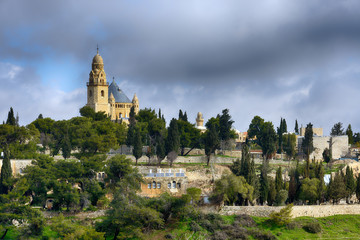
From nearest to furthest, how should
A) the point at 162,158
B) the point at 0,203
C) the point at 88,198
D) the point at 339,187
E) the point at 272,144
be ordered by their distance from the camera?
the point at 0,203 < the point at 88,198 < the point at 339,187 < the point at 162,158 < the point at 272,144

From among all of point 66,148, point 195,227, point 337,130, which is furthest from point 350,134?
point 195,227

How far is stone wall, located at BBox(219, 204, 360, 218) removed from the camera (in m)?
57.8

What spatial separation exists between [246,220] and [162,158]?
19.7 meters

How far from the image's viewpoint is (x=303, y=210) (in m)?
59.8

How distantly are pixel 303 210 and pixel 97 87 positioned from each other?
4361 centimetres

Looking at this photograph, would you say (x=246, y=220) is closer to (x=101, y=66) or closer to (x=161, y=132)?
(x=161, y=132)

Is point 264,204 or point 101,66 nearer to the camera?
point 264,204

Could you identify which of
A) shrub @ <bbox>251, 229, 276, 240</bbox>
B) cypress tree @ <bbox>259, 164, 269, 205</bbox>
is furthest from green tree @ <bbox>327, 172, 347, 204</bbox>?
shrub @ <bbox>251, 229, 276, 240</bbox>

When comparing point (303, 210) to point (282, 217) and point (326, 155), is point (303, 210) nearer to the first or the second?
point (282, 217)

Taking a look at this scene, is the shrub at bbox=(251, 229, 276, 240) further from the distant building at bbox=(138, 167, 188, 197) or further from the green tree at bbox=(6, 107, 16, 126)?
the green tree at bbox=(6, 107, 16, 126)

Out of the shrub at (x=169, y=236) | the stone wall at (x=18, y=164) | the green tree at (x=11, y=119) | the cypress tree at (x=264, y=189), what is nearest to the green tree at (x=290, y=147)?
the cypress tree at (x=264, y=189)

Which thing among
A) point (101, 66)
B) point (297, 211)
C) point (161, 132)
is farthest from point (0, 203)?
point (101, 66)

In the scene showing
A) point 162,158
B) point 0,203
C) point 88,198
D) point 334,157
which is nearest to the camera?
point 0,203

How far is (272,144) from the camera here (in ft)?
268
